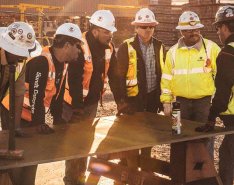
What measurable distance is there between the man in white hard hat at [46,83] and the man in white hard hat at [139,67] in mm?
1068

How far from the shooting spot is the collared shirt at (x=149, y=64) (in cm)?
628

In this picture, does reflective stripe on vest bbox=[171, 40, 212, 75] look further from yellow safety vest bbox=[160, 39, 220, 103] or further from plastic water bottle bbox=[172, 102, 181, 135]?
plastic water bottle bbox=[172, 102, 181, 135]

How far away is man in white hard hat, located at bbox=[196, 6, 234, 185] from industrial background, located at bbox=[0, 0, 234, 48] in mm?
12173

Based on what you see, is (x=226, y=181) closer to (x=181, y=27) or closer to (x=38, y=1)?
(x=181, y=27)

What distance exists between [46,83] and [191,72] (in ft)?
6.91

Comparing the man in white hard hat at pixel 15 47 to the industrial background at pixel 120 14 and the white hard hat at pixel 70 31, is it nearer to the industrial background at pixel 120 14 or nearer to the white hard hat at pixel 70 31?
the white hard hat at pixel 70 31

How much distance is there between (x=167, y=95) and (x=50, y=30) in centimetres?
1961

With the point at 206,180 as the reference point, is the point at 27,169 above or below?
above

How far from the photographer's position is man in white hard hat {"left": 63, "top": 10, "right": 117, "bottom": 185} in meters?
5.73

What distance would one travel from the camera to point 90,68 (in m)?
5.91

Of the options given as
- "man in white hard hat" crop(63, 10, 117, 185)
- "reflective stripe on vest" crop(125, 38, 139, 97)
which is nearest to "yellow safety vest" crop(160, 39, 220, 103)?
"reflective stripe on vest" crop(125, 38, 139, 97)

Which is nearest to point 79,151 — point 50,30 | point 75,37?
point 75,37

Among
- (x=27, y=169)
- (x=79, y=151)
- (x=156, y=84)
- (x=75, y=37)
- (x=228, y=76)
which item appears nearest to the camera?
(x=79, y=151)

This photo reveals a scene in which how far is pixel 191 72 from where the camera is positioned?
590cm
